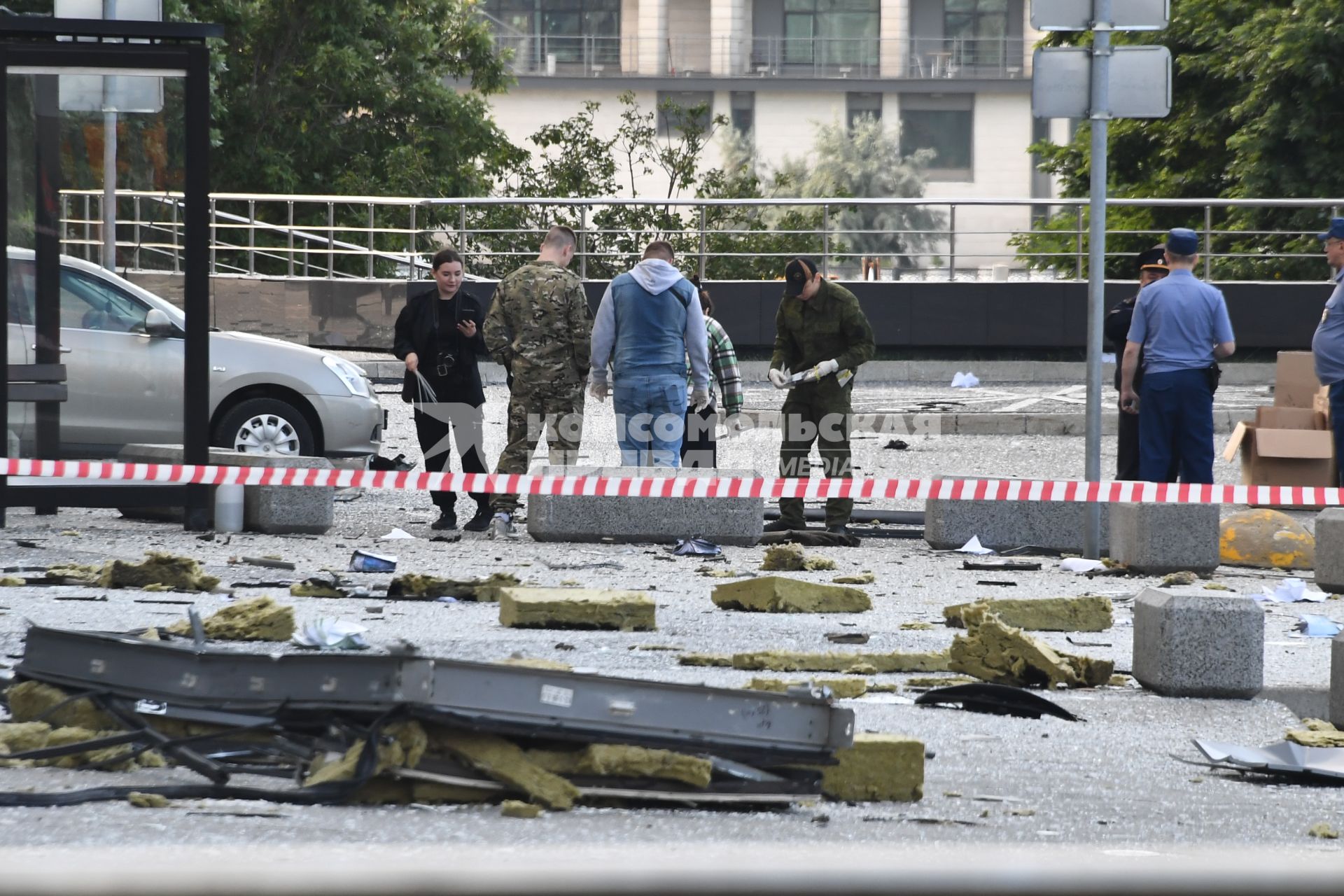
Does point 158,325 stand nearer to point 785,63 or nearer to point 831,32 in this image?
point 785,63

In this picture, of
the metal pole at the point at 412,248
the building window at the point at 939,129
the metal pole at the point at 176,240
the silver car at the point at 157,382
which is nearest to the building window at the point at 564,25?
the building window at the point at 939,129

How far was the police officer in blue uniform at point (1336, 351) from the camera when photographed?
1010 cm

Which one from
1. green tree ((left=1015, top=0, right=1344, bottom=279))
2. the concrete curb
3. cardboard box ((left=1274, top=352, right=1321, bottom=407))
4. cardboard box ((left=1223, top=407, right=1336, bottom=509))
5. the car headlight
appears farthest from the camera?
green tree ((left=1015, top=0, right=1344, bottom=279))

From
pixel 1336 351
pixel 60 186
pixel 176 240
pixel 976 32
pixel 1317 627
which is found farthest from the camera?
pixel 976 32

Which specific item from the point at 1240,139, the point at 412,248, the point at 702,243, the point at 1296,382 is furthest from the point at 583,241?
the point at 1296,382

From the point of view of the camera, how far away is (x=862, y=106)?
5769cm

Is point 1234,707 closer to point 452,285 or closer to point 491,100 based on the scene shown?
point 452,285

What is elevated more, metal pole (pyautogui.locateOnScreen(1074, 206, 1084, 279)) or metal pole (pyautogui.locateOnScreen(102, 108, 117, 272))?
metal pole (pyautogui.locateOnScreen(1074, 206, 1084, 279))

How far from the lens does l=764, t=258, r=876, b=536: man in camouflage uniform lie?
1105 cm

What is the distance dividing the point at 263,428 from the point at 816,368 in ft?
13.4

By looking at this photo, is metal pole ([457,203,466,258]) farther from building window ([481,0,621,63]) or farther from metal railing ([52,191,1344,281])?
building window ([481,0,621,63])

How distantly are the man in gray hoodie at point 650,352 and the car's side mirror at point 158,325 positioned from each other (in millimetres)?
2662

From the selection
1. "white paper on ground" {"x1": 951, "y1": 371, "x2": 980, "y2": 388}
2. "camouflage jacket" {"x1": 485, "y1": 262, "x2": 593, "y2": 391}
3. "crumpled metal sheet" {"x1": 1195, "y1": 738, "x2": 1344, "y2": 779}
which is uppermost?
"camouflage jacket" {"x1": 485, "y1": 262, "x2": 593, "y2": 391}

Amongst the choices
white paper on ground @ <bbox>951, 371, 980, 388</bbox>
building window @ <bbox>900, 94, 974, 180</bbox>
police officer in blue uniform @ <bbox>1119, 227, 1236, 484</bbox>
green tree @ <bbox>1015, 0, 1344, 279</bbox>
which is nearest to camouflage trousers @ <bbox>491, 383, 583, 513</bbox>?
police officer in blue uniform @ <bbox>1119, 227, 1236, 484</bbox>
